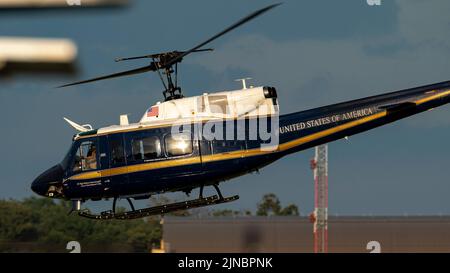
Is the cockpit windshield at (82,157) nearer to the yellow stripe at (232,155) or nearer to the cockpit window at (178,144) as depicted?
the yellow stripe at (232,155)

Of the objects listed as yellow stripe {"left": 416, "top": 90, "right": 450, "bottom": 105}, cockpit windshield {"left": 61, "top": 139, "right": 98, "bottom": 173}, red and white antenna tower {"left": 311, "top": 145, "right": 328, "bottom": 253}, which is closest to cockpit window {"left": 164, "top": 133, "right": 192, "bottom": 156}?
cockpit windshield {"left": 61, "top": 139, "right": 98, "bottom": 173}

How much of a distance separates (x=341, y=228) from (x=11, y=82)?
48202mm

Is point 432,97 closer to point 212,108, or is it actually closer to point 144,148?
point 212,108

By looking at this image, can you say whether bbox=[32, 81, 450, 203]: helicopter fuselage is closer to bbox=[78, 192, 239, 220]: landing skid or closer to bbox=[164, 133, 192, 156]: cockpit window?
bbox=[164, 133, 192, 156]: cockpit window

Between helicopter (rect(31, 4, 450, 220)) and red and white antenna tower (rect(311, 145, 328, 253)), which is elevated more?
helicopter (rect(31, 4, 450, 220))

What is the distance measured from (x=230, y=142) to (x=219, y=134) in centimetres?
29

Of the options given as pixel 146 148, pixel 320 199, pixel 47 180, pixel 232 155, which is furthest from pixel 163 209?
pixel 320 199

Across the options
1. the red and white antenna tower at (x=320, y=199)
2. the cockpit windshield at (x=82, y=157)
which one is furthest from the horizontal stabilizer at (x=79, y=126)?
the red and white antenna tower at (x=320, y=199)

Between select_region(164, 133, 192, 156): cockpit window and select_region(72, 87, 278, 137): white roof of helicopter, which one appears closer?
select_region(72, 87, 278, 137): white roof of helicopter

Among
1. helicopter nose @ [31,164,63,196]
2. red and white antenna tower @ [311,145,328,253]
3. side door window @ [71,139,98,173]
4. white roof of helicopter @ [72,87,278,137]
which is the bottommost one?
red and white antenna tower @ [311,145,328,253]

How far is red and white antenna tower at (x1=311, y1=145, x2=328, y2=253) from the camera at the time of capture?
4509 cm

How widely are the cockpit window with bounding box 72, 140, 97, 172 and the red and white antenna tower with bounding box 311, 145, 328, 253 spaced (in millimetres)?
29034
